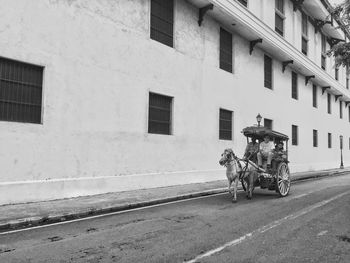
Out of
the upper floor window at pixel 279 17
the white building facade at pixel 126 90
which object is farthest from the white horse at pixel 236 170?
the upper floor window at pixel 279 17

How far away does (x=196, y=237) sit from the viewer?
255 inches

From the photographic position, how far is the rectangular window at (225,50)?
63.8 feet

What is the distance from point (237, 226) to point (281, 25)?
72.1ft

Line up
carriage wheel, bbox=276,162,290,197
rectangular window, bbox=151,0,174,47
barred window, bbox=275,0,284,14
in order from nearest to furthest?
carriage wheel, bbox=276,162,290,197
rectangular window, bbox=151,0,174,47
barred window, bbox=275,0,284,14

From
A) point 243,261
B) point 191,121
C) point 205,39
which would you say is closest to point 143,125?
point 191,121

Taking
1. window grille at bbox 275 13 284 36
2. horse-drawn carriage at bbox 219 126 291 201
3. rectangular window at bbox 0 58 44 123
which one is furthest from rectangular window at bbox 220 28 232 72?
rectangular window at bbox 0 58 44 123

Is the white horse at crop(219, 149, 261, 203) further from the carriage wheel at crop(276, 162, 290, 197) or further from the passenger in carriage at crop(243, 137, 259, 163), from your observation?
the carriage wheel at crop(276, 162, 290, 197)

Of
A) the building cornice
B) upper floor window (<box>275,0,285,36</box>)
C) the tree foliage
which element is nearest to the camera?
the tree foliage

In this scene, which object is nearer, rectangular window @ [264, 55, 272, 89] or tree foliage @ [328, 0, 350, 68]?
tree foliage @ [328, 0, 350, 68]

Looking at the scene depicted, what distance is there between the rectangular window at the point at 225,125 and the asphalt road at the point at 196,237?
30.9 ft

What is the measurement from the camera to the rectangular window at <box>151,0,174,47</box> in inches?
597

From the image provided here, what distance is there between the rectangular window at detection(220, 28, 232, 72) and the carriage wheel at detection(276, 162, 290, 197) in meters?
8.34

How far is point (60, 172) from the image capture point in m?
11.0

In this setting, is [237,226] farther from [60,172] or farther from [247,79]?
[247,79]
